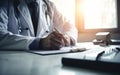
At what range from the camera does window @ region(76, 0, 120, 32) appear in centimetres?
222

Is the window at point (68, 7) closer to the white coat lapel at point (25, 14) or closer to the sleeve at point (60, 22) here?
the sleeve at point (60, 22)

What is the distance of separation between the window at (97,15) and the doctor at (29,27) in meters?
0.57

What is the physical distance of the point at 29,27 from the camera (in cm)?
147

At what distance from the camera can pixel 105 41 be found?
1.33m

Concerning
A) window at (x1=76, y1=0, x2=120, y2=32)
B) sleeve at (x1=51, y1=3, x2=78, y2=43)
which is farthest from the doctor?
window at (x1=76, y1=0, x2=120, y2=32)

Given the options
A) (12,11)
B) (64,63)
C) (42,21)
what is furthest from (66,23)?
(64,63)

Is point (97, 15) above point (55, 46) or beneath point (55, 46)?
above

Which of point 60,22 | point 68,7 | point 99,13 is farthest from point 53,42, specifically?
point 68,7

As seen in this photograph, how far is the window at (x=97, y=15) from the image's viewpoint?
2219mm

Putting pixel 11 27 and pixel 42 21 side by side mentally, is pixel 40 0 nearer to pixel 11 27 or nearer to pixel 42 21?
pixel 42 21

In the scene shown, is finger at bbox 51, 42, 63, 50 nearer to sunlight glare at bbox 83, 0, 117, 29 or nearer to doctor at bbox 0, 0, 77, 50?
doctor at bbox 0, 0, 77, 50

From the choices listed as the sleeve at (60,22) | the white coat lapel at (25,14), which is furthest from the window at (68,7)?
the white coat lapel at (25,14)

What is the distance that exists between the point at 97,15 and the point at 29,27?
114 centimetres

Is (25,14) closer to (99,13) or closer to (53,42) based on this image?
(53,42)
